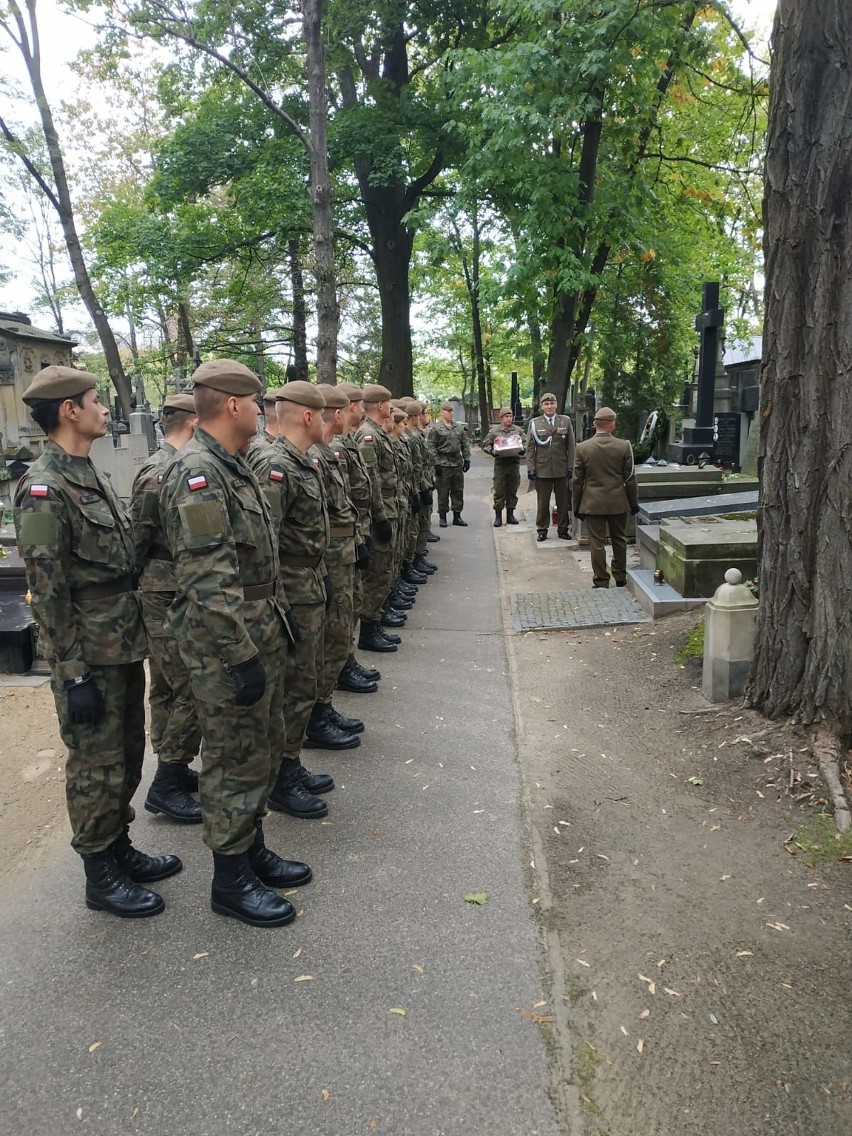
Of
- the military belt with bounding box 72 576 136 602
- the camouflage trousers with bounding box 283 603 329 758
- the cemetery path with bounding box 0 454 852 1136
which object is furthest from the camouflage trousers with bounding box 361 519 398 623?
the military belt with bounding box 72 576 136 602

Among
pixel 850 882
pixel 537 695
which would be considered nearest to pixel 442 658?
pixel 537 695

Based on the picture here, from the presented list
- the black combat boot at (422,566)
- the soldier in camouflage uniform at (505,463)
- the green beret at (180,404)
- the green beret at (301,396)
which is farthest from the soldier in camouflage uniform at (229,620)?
the soldier in camouflage uniform at (505,463)

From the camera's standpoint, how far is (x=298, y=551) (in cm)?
441

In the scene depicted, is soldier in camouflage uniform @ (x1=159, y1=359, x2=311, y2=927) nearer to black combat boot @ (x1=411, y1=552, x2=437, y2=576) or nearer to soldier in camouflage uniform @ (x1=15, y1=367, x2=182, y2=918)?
soldier in camouflage uniform @ (x1=15, y1=367, x2=182, y2=918)

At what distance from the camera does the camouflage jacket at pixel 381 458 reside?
780 centimetres

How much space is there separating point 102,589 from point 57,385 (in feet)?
2.69

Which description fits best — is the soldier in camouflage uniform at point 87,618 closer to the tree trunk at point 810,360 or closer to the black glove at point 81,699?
the black glove at point 81,699

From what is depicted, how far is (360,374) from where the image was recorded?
1192 inches

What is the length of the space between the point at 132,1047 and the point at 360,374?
28.9 metres

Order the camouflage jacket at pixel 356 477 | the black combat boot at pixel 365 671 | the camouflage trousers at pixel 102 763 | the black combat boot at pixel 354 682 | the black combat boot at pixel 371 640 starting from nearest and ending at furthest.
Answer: the camouflage trousers at pixel 102 763 < the black combat boot at pixel 354 682 < the black combat boot at pixel 365 671 < the camouflage jacket at pixel 356 477 < the black combat boot at pixel 371 640

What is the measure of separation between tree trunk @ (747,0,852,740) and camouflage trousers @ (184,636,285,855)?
298 centimetres

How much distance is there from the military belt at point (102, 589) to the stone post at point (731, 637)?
3546mm

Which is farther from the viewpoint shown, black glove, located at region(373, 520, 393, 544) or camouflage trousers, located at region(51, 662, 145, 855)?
black glove, located at region(373, 520, 393, 544)

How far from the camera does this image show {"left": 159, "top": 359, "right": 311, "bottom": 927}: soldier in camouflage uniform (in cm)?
308
